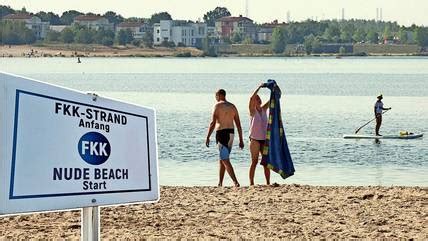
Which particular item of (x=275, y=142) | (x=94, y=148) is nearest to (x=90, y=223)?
(x=94, y=148)

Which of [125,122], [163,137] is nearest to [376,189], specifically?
[125,122]

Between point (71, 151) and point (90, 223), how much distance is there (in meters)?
0.42

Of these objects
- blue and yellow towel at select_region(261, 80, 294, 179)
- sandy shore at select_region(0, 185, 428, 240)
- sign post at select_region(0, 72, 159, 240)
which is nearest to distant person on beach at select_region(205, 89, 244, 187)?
blue and yellow towel at select_region(261, 80, 294, 179)

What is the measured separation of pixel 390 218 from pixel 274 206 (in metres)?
1.44

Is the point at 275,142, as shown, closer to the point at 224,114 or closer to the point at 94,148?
the point at 224,114

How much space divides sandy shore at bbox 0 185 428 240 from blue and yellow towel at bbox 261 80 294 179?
59.4 inches

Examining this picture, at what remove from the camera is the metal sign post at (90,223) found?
202 inches

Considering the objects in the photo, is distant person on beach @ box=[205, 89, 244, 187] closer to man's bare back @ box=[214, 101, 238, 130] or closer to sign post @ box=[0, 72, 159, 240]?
man's bare back @ box=[214, 101, 238, 130]

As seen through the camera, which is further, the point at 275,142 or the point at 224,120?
the point at 224,120

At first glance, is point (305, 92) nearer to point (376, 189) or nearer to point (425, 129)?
point (425, 129)

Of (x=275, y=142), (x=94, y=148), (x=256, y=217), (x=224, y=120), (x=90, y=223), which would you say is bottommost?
(x=256, y=217)

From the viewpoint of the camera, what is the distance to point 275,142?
50.6 ft

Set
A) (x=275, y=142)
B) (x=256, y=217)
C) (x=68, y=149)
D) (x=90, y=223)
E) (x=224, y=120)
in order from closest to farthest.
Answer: (x=68, y=149) < (x=90, y=223) < (x=256, y=217) < (x=275, y=142) < (x=224, y=120)

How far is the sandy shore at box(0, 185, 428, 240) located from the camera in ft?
33.0
